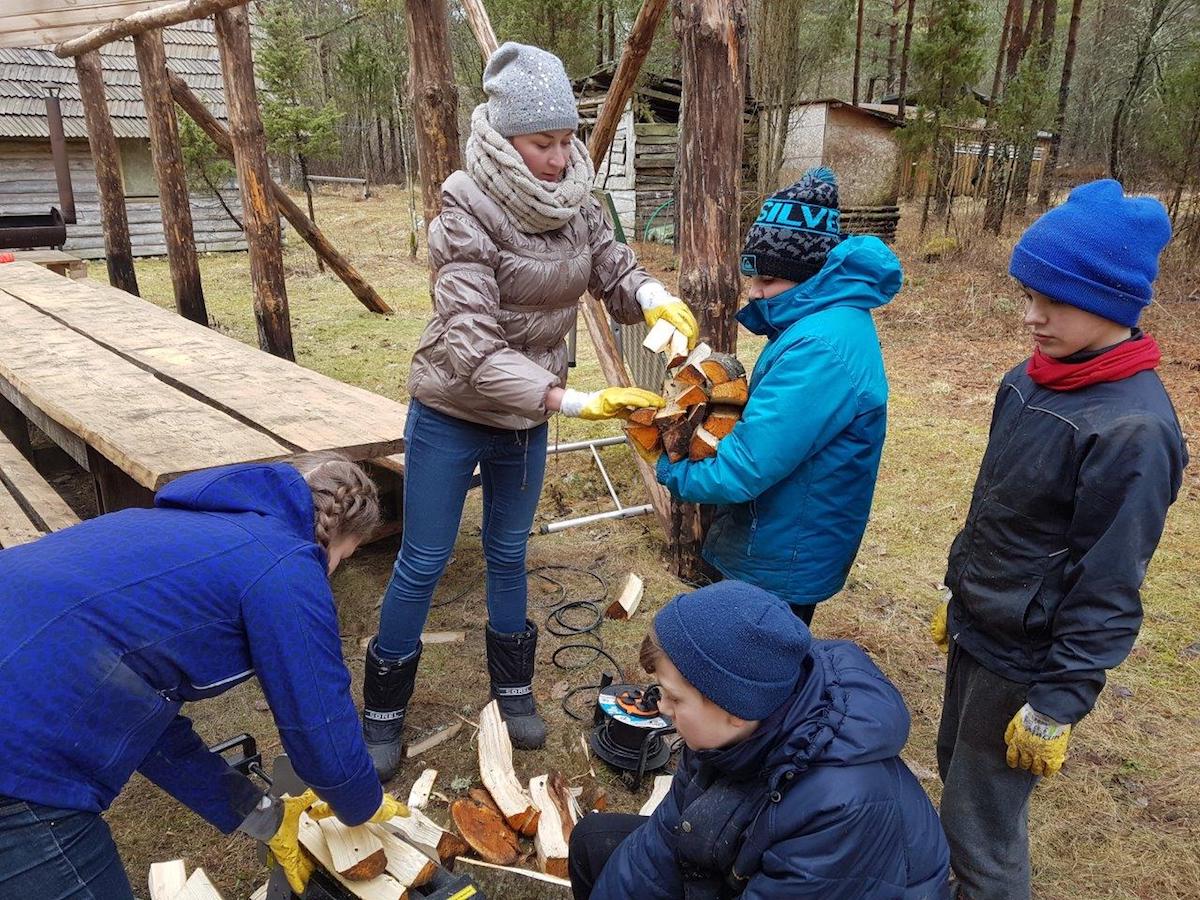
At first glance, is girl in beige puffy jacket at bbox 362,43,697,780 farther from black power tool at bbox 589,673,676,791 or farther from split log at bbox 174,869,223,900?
split log at bbox 174,869,223,900

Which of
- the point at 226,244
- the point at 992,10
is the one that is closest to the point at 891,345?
the point at 226,244

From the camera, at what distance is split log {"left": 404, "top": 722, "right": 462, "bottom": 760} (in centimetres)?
293

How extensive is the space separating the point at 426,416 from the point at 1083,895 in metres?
2.36

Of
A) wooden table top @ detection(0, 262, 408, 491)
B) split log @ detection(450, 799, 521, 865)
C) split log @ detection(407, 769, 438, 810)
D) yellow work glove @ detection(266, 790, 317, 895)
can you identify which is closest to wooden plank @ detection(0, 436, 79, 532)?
wooden table top @ detection(0, 262, 408, 491)

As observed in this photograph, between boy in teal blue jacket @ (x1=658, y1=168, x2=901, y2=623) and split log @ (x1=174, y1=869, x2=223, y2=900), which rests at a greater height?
boy in teal blue jacket @ (x1=658, y1=168, x2=901, y2=623)

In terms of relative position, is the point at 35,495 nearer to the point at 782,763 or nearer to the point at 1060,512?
the point at 782,763

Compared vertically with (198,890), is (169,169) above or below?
above

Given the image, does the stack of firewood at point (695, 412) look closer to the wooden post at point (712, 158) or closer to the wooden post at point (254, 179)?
the wooden post at point (712, 158)

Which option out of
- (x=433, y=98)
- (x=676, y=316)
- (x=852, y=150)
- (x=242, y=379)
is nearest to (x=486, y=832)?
Result: (x=676, y=316)

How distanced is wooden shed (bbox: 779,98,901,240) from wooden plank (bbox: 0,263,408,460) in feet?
39.6

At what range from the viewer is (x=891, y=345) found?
8758 millimetres

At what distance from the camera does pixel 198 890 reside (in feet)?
7.31

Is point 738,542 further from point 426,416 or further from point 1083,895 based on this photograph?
point 1083,895

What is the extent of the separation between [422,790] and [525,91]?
2.13 meters
